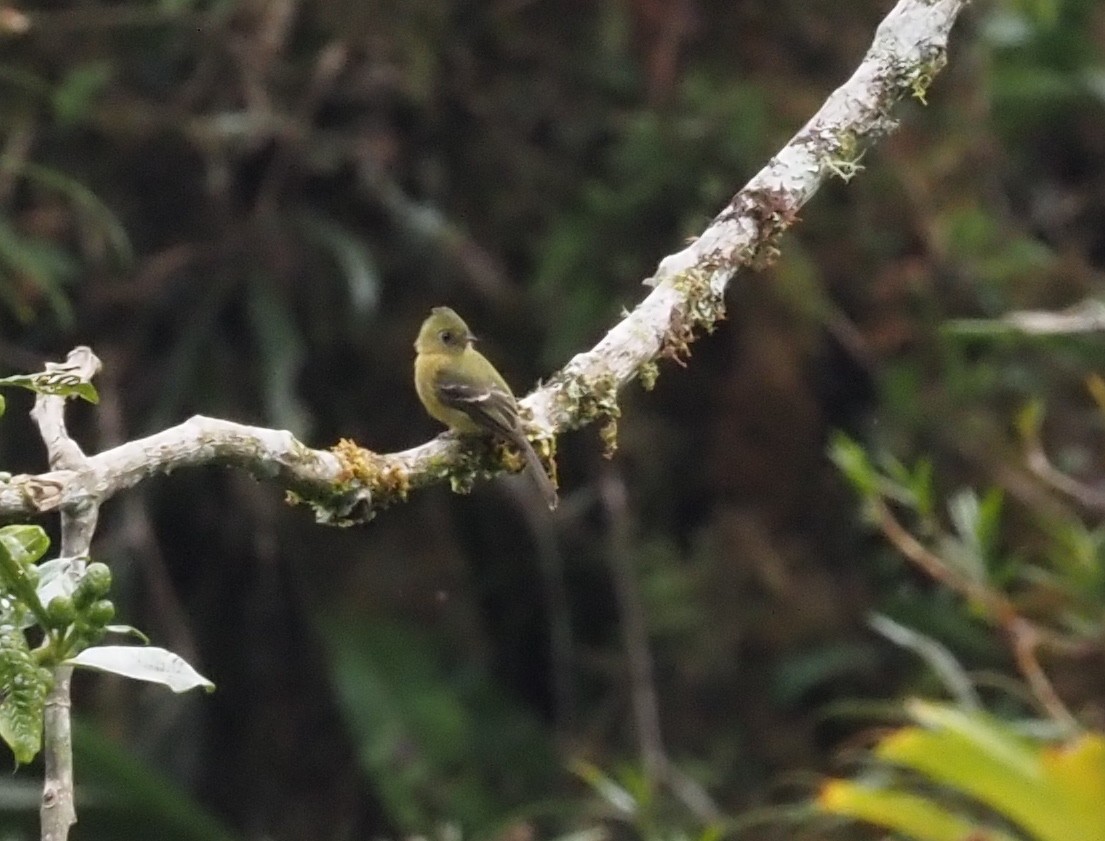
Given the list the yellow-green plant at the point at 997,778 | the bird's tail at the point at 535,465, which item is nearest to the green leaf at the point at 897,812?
the yellow-green plant at the point at 997,778

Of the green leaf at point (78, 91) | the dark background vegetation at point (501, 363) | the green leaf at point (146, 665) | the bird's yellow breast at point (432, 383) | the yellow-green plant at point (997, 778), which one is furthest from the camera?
the dark background vegetation at point (501, 363)

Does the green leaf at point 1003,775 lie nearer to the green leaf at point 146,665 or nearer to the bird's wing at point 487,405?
the bird's wing at point 487,405

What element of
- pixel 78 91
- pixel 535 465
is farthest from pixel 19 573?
pixel 78 91

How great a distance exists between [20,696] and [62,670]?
10cm

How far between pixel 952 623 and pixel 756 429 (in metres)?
0.83

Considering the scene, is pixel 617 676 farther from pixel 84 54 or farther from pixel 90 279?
pixel 84 54

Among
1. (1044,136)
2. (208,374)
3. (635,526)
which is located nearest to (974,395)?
(635,526)

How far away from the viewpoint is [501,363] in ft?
19.0

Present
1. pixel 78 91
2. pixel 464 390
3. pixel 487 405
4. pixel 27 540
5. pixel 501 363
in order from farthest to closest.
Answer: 1. pixel 501 363
2. pixel 78 91
3. pixel 464 390
4. pixel 487 405
5. pixel 27 540

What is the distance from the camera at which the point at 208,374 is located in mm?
5746

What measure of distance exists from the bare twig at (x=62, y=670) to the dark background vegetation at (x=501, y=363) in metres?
3.37

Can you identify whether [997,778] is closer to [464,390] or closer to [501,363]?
[464,390]

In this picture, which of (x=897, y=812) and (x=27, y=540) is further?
(x=897, y=812)

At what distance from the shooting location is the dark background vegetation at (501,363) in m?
5.55
